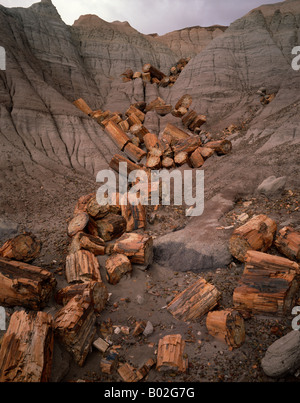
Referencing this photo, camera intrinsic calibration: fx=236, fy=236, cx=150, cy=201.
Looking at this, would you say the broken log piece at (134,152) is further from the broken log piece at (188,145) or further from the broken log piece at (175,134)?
the broken log piece at (175,134)

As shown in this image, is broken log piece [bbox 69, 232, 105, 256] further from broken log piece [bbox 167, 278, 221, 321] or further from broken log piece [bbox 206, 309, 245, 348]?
broken log piece [bbox 206, 309, 245, 348]

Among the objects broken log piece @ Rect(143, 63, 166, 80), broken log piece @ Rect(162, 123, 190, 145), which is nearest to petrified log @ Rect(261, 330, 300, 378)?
broken log piece @ Rect(162, 123, 190, 145)

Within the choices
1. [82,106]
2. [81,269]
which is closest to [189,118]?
[82,106]

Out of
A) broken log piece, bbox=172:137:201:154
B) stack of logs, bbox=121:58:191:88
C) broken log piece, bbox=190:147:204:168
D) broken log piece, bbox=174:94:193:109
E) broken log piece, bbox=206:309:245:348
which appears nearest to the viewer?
broken log piece, bbox=206:309:245:348

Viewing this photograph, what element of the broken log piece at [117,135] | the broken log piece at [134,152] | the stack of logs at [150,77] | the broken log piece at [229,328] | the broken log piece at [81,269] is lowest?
the broken log piece at [229,328]

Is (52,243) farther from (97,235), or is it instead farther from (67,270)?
(67,270)

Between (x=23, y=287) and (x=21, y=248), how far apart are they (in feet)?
3.19

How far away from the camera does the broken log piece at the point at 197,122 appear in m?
10.6

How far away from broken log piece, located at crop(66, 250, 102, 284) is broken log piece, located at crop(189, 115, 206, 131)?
869 cm

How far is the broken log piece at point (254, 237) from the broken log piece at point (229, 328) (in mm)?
1123

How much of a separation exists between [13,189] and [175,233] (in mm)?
4327

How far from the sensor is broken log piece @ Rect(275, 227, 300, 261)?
129 inches

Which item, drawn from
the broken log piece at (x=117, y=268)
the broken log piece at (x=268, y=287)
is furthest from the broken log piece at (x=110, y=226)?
the broken log piece at (x=268, y=287)

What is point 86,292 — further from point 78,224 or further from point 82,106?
point 82,106
